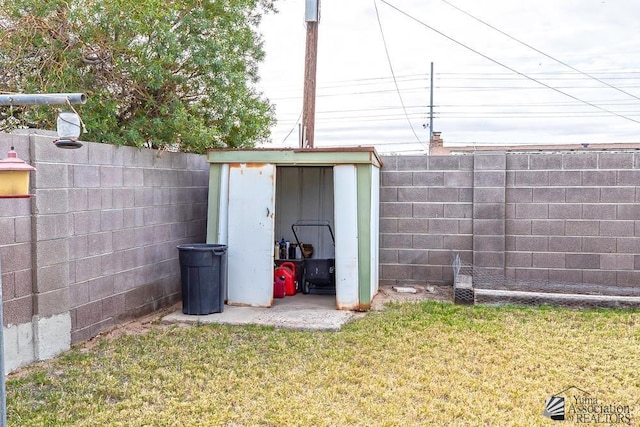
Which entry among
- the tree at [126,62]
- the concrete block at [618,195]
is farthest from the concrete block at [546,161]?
the tree at [126,62]

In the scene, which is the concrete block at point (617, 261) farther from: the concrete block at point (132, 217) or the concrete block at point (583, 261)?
the concrete block at point (132, 217)

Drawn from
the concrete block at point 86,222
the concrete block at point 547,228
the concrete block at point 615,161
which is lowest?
the concrete block at point 547,228

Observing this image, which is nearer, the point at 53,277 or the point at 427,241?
the point at 53,277

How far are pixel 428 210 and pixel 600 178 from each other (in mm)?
2238

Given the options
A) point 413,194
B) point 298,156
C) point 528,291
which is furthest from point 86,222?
point 528,291

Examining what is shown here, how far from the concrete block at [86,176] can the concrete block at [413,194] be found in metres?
4.10

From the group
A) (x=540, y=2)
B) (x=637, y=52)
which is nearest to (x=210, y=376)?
(x=540, y=2)

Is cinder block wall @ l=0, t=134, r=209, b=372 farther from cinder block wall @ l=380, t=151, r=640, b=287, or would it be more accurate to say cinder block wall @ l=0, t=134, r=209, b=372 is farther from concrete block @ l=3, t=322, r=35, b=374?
cinder block wall @ l=380, t=151, r=640, b=287

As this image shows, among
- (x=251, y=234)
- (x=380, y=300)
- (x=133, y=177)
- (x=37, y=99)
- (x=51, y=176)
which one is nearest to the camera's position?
(x=37, y=99)

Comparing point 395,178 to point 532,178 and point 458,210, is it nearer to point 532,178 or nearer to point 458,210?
point 458,210

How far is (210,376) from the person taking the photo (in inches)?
168

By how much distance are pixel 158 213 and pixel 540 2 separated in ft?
22.6

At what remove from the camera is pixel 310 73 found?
8.55m

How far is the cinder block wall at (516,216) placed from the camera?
7.42 meters
